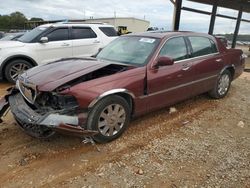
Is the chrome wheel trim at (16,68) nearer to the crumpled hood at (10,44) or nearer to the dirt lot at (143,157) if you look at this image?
the crumpled hood at (10,44)

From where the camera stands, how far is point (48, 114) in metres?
3.51

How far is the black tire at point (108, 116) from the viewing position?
3836 millimetres

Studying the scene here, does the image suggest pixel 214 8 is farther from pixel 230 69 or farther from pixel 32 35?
pixel 32 35

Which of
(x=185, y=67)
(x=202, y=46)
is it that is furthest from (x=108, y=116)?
(x=202, y=46)

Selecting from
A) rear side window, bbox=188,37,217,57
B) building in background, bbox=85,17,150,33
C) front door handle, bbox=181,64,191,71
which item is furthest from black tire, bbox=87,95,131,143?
building in background, bbox=85,17,150,33

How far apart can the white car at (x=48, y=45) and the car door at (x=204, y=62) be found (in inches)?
166

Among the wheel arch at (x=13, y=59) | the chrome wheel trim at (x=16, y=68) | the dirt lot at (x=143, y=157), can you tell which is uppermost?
the wheel arch at (x=13, y=59)

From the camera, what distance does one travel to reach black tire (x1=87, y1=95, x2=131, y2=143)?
384 cm

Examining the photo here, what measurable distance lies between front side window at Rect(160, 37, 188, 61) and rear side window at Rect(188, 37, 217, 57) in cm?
29

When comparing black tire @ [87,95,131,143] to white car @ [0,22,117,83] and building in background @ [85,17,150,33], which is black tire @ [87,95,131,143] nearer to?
white car @ [0,22,117,83]

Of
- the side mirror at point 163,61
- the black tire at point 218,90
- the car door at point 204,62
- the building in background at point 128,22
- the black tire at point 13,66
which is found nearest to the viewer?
the side mirror at point 163,61

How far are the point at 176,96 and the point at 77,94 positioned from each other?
2.18 m

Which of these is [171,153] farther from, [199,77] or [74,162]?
[199,77]

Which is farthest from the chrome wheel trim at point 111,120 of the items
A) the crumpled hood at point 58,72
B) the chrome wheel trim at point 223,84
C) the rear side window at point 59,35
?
the rear side window at point 59,35
